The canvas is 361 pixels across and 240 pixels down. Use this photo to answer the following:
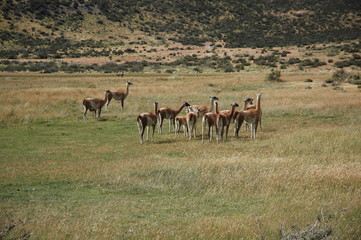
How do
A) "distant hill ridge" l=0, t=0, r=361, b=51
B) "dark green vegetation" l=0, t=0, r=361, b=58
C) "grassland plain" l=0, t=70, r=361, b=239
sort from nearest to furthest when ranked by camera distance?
"grassland plain" l=0, t=70, r=361, b=239 → "dark green vegetation" l=0, t=0, r=361, b=58 → "distant hill ridge" l=0, t=0, r=361, b=51

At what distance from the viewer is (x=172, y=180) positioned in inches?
529

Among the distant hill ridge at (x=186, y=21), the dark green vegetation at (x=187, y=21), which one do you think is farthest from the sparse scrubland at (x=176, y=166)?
the distant hill ridge at (x=186, y=21)

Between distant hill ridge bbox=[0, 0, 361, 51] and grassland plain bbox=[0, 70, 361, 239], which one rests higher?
distant hill ridge bbox=[0, 0, 361, 51]

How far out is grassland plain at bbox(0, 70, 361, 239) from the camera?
29.7 feet

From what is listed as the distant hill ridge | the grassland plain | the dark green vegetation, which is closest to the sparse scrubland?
the grassland plain

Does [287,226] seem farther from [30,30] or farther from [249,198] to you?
[30,30]

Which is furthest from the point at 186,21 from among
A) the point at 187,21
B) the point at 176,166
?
the point at 176,166

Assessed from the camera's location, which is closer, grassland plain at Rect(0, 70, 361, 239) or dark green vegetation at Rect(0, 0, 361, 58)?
grassland plain at Rect(0, 70, 361, 239)

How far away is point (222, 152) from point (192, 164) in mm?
3002

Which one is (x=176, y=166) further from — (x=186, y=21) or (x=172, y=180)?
(x=186, y=21)

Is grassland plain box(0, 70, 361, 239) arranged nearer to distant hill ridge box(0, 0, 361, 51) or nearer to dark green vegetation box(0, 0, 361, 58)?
dark green vegetation box(0, 0, 361, 58)

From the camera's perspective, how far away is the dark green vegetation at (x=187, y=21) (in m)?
92.2

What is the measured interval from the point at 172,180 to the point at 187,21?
339ft

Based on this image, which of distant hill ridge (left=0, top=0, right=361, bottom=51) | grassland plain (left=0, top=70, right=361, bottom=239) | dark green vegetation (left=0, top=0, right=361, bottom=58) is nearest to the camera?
grassland plain (left=0, top=70, right=361, bottom=239)
